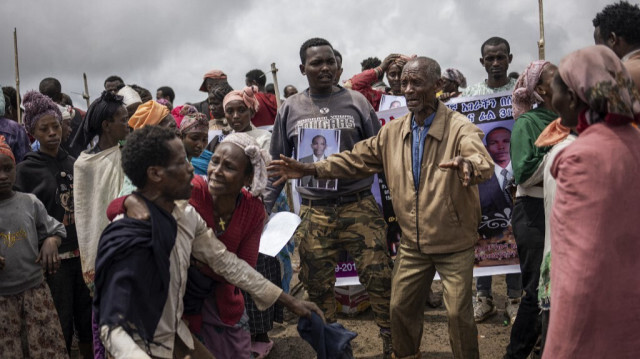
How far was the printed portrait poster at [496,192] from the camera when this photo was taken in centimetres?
565

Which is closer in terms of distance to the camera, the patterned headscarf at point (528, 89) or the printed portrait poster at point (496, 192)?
the patterned headscarf at point (528, 89)

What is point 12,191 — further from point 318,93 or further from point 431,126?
point 431,126

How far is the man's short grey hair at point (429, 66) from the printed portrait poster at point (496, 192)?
1807 mm

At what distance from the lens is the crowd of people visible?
2311mm

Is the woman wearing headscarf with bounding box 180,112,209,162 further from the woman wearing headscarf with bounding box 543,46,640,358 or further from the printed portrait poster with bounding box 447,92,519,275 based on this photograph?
the woman wearing headscarf with bounding box 543,46,640,358

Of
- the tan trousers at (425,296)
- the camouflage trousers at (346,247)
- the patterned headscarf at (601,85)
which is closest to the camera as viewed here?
the patterned headscarf at (601,85)

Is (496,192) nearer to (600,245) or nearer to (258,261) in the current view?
(258,261)

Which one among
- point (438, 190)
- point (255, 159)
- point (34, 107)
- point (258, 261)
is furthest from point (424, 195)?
point (34, 107)

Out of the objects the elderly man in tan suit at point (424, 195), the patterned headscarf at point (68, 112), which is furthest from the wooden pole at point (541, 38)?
the patterned headscarf at point (68, 112)

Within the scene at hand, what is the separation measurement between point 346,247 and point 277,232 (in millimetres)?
677

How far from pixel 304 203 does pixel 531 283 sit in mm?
1953

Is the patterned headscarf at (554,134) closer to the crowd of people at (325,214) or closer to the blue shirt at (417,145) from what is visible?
the crowd of people at (325,214)

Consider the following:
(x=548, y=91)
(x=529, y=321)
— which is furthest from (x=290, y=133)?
(x=529, y=321)

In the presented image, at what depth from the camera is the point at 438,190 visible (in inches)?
154
